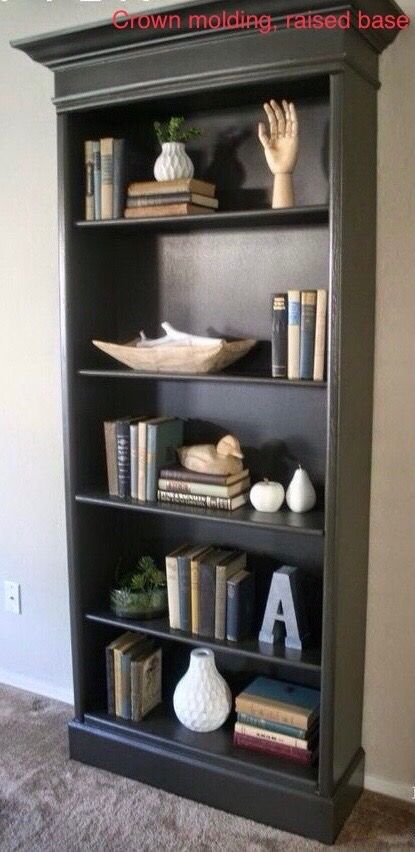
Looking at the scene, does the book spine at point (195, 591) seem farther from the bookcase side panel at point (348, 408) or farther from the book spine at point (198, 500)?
the bookcase side panel at point (348, 408)

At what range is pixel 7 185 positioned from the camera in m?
2.55

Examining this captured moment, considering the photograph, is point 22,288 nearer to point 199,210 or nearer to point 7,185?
point 7,185

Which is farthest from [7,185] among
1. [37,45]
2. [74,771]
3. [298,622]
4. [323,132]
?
[74,771]

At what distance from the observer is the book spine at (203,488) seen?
209 centimetres

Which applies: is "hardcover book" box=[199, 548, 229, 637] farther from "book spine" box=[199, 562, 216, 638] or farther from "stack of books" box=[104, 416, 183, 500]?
"stack of books" box=[104, 416, 183, 500]

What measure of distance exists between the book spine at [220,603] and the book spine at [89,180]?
38.1 inches

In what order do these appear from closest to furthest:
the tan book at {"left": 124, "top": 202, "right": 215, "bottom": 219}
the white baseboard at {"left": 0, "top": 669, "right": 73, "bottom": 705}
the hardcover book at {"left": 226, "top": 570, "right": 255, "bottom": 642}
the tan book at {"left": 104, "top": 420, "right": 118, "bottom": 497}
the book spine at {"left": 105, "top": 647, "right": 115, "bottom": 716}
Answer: the tan book at {"left": 124, "top": 202, "right": 215, "bottom": 219}
the hardcover book at {"left": 226, "top": 570, "right": 255, "bottom": 642}
the tan book at {"left": 104, "top": 420, "right": 118, "bottom": 497}
the book spine at {"left": 105, "top": 647, "right": 115, "bottom": 716}
the white baseboard at {"left": 0, "top": 669, "right": 73, "bottom": 705}

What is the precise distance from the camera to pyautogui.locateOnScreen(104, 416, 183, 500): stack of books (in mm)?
2164

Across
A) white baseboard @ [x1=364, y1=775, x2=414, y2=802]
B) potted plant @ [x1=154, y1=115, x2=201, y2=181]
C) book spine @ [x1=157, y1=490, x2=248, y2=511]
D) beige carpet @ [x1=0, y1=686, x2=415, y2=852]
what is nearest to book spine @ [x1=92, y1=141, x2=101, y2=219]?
potted plant @ [x1=154, y1=115, x2=201, y2=181]

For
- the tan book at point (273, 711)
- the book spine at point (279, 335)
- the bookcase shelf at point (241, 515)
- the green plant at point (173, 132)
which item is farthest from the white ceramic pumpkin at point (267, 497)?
the green plant at point (173, 132)

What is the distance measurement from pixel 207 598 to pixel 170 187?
1.05m

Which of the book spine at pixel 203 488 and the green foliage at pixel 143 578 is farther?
the green foliage at pixel 143 578

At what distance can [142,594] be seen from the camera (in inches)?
90.7

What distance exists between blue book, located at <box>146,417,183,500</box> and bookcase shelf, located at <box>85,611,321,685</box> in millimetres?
364
